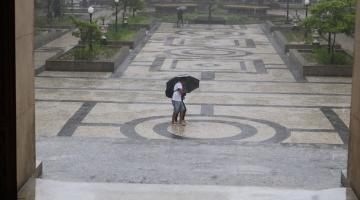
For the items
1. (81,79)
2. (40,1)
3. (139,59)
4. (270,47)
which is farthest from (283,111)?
(40,1)

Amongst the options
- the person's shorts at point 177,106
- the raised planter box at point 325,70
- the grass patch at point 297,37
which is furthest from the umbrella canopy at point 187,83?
the grass patch at point 297,37

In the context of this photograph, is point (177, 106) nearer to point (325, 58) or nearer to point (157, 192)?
point (157, 192)

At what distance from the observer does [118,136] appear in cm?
1254

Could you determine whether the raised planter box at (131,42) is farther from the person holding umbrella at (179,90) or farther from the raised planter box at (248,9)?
the raised planter box at (248,9)

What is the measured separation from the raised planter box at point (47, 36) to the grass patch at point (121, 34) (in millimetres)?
2240

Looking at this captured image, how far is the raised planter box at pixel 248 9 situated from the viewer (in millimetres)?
43938

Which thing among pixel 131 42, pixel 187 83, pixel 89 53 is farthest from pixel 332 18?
pixel 187 83

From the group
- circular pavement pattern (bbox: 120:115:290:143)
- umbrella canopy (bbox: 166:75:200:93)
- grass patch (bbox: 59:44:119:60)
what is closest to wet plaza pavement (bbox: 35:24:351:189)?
circular pavement pattern (bbox: 120:115:290:143)

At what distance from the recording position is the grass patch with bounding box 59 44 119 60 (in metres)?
21.3

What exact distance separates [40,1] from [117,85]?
20.2 meters

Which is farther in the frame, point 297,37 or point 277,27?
point 277,27

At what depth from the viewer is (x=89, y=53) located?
21.5 m

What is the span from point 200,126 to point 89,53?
8.87 m

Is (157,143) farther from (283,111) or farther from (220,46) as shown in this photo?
(220,46)
